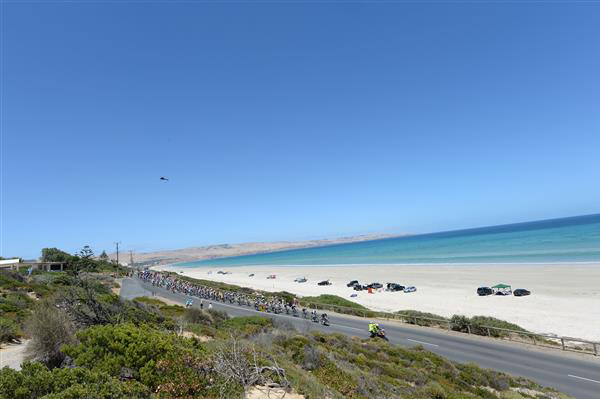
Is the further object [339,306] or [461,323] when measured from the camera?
[339,306]

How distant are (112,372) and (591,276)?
54598mm

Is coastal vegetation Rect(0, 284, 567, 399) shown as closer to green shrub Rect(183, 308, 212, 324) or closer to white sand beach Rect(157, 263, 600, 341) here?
green shrub Rect(183, 308, 212, 324)

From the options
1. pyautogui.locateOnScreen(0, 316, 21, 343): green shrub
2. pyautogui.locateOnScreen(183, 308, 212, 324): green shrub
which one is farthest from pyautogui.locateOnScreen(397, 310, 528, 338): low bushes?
pyautogui.locateOnScreen(0, 316, 21, 343): green shrub

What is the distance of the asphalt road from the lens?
1416cm

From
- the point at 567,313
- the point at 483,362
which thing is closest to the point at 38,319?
the point at 483,362

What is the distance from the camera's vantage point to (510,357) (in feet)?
59.1

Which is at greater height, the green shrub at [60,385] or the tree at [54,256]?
the tree at [54,256]

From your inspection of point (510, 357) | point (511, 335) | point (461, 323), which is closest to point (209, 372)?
point (510, 357)

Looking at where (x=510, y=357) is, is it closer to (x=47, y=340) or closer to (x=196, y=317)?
(x=196, y=317)

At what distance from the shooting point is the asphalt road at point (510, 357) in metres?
14.2

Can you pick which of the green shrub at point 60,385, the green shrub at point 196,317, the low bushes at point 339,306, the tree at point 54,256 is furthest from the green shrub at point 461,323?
the tree at point 54,256

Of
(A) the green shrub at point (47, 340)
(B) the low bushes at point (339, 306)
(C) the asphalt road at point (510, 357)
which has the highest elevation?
(A) the green shrub at point (47, 340)

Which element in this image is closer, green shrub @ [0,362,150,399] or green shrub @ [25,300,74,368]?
green shrub @ [0,362,150,399]

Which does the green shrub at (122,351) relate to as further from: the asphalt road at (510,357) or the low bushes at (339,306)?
the low bushes at (339,306)
